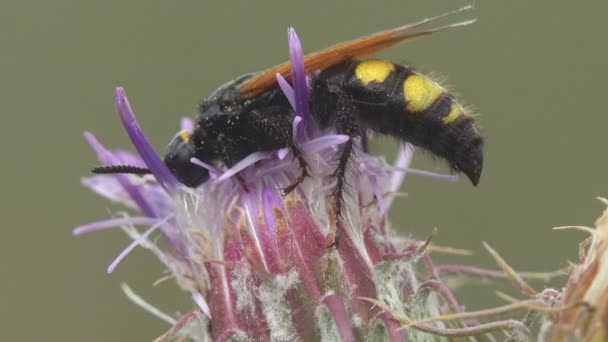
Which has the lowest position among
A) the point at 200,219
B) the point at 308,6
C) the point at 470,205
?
the point at 470,205

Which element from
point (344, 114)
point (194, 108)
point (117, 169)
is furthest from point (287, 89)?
point (194, 108)

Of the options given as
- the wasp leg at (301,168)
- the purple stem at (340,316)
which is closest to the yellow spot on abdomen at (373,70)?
the wasp leg at (301,168)

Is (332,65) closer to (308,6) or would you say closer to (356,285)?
A: (356,285)

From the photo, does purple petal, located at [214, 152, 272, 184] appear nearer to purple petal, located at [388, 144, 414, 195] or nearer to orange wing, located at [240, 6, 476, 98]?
orange wing, located at [240, 6, 476, 98]

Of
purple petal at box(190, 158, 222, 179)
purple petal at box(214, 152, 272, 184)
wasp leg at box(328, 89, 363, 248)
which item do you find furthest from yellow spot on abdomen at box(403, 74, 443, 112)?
purple petal at box(190, 158, 222, 179)

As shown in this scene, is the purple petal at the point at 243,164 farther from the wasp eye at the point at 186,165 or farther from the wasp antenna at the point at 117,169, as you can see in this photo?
the wasp antenna at the point at 117,169

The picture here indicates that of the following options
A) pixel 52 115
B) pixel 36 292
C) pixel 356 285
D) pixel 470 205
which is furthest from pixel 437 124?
pixel 52 115
